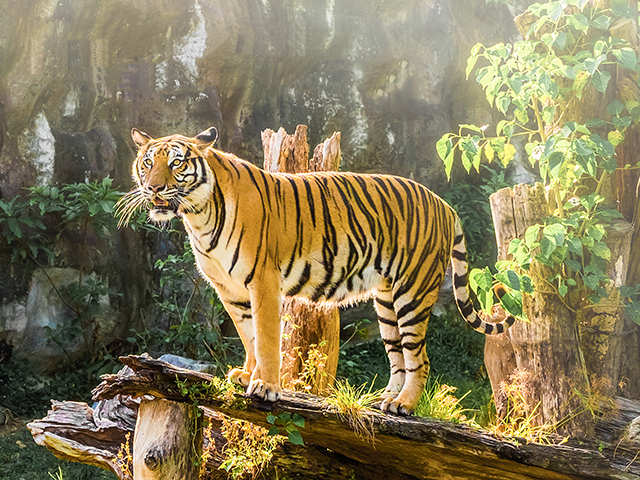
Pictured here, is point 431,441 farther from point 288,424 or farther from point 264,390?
point 264,390

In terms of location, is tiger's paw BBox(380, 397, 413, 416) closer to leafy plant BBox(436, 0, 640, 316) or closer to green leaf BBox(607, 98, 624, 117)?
leafy plant BBox(436, 0, 640, 316)

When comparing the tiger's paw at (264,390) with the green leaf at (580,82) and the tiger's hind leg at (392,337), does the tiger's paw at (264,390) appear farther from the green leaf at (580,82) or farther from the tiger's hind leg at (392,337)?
the green leaf at (580,82)

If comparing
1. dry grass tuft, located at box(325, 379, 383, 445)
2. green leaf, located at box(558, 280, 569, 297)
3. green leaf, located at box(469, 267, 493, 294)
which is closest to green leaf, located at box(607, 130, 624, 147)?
green leaf, located at box(558, 280, 569, 297)

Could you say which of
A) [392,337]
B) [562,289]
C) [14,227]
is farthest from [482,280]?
[14,227]

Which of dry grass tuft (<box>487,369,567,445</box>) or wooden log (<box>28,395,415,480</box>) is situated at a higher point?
dry grass tuft (<box>487,369,567,445</box>)

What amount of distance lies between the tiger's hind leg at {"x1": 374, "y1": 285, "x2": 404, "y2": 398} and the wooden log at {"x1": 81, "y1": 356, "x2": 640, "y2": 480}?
0.40 meters

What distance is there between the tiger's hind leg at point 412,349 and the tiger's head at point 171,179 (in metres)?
1.27

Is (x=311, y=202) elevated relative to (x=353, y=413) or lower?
elevated

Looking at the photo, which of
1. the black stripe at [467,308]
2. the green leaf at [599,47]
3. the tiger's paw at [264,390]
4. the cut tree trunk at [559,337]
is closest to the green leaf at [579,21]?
the green leaf at [599,47]

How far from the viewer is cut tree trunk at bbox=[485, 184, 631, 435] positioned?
424cm

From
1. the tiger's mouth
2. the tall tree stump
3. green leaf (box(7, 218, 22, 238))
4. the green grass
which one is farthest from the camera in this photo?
the green grass

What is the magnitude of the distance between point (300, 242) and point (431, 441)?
3.97 ft

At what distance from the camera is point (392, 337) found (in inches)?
169

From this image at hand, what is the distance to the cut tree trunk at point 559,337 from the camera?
13.9 feet
